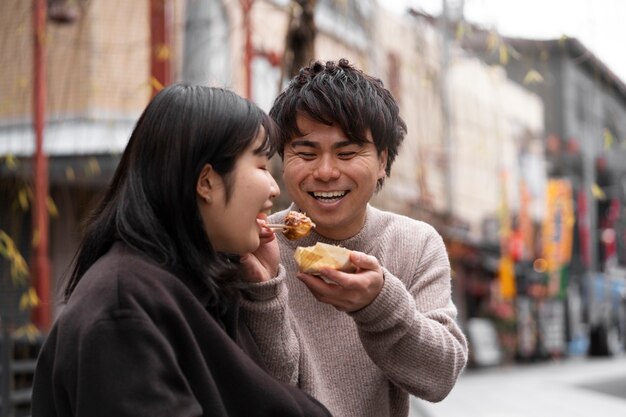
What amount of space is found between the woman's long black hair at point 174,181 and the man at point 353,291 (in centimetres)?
23

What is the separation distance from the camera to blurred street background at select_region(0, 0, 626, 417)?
559 cm

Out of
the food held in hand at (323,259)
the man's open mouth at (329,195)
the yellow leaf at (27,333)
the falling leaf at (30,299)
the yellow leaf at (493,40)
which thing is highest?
the yellow leaf at (493,40)

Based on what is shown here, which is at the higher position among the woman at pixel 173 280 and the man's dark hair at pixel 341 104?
the man's dark hair at pixel 341 104

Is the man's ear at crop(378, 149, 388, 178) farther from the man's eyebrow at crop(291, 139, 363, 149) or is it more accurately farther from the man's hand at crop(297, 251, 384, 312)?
the man's hand at crop(297, 251, 384, 312)

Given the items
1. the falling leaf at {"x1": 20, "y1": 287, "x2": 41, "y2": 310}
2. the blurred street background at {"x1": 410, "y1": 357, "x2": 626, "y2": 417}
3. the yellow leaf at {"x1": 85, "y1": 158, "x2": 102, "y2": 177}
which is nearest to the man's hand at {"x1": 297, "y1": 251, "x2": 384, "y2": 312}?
the falling leaf at {"x1": 20, "y1": 287, "x2": 41, "y2": 310}

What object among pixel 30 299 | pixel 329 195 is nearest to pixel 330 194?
pixel 329 195

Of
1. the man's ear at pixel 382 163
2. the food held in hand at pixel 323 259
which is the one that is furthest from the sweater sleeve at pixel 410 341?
the man's ear at pixel 382 163

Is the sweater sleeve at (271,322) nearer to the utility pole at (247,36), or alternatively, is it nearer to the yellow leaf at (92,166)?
the utility pole at (247,36)

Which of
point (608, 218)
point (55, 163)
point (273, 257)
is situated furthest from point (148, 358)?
point (608, 218)

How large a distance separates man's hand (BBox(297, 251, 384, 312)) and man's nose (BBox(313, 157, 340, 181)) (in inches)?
12.0

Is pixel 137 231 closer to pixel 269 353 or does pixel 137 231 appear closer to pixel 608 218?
pixel 269 353

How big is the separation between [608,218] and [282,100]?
A: 34.5 metres

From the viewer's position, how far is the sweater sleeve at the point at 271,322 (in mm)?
1942

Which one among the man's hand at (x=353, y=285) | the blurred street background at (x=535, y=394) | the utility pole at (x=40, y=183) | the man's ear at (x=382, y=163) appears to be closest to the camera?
the man's hand at (x=353, y=285)
